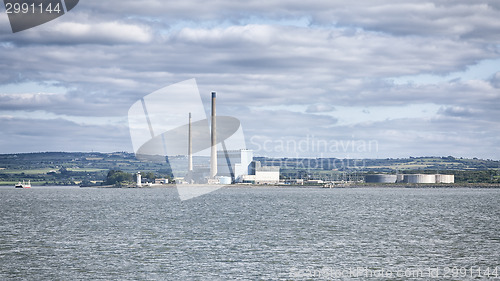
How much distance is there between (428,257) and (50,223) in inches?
1910

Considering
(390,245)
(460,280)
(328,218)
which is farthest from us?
(328,218)

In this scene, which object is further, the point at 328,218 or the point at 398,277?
the point at 328,218

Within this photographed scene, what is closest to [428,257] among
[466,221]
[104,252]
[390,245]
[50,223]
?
[390,245]

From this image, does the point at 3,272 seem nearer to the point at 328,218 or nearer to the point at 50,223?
the point at 50,223

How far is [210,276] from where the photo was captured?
3794 cm

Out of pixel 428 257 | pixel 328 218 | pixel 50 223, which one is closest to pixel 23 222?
pixel 50 223

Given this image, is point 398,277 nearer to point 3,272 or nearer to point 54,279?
point 54,279

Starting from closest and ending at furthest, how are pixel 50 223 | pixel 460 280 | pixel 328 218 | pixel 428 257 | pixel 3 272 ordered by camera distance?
pixel 460 280 → pixel 3 272 → pixel 428 257 → pixel 50 223 → pixel 328 218

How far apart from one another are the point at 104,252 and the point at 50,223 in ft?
104

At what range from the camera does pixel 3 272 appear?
3897cm

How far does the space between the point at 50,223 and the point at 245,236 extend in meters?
29.4

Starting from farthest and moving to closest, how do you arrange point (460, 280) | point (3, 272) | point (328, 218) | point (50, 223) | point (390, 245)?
point (328, 218) → point (50, 223) → point (390, 245) → point (3, 272) → point (460, 280)

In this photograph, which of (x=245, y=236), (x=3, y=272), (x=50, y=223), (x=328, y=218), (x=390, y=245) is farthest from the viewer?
(x=328, y=218)

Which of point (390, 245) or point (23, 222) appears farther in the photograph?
point (23, 222)
